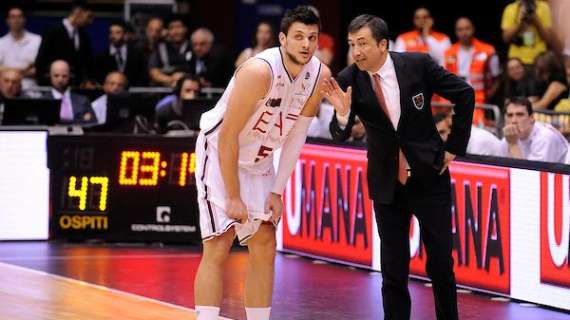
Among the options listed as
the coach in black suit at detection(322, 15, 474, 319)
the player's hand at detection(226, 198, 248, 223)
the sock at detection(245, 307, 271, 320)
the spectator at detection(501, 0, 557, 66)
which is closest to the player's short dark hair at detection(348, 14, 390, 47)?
the coach in black suit at detection(322, 15, 474, 319)

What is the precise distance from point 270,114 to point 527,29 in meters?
9.39

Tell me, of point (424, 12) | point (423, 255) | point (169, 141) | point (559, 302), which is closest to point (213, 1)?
point (424, 12)

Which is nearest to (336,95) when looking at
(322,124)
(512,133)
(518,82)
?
(512,133)

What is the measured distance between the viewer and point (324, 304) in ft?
32.6

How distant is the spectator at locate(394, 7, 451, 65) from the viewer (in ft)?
56.4

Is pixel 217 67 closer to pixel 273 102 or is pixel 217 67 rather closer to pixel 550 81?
pixel 550 81

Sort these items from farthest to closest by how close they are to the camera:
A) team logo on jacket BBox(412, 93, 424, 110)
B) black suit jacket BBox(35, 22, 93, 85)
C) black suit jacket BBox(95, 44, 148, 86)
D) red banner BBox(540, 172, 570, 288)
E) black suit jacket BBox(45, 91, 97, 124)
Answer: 1. black suit jacket BBox(95, 44, 148, 86)
2. black suit jacket BBox(35, 22, 93, 85)
3. black suit jacket BBox(45, 91, 97, 124)
4. red banner BBox(540, 172, 570, 288)
5. team logo on jacket BBox(412, 93, 424, 110)

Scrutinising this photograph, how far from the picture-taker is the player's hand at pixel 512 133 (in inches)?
449

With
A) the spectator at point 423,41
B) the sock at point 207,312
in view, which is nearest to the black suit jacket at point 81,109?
the spectator at point 423,41

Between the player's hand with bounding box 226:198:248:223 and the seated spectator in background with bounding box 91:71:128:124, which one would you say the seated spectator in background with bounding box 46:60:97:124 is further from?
the player's hand with bounding box 226:198:248:223

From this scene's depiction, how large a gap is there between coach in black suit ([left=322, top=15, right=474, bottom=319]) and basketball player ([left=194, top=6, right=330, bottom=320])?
0.41 metres

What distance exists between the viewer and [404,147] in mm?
8031

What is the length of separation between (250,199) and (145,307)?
7.41 ft

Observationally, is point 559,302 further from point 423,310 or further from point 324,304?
point 324,304
